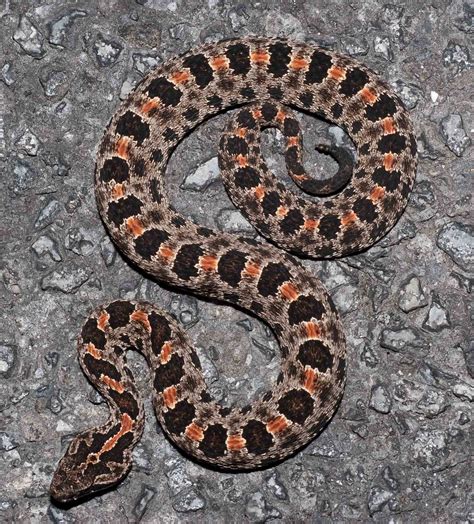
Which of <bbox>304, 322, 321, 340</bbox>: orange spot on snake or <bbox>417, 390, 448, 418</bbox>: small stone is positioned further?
<bbox>417, 390, 448, 418</bbox>: small stone

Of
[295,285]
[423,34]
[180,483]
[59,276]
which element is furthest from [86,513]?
[423,34]

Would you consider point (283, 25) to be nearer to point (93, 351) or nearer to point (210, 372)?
point (210, 372)

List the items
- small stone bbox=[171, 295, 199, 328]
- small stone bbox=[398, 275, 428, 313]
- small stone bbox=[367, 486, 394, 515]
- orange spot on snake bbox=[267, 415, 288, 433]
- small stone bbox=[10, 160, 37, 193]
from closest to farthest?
1. orange spot on snake bbox=[267, 415, 288, 433]
2. small stone bbox=[367, 486, 394, 515]
3. small stone bbox=[398, 275, 428, 313]
4. small stone bbox=[171, 295, 199, 328]
5. small stone bbox=[10, 160, 37, 193]

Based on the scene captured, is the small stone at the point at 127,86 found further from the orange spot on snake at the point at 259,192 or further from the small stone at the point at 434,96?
the small stone at the point at 434,96

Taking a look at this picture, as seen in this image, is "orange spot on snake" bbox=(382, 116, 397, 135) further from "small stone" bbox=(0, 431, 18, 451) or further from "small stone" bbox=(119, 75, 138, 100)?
"small stone" bbox=(0, 431, 18, 451)

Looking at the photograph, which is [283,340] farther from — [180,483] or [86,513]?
[86,513]

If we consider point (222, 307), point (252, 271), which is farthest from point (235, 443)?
point (252, 271)

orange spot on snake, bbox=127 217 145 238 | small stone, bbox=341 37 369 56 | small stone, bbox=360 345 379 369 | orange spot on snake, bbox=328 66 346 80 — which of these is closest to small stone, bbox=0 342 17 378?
orange spot on snake, bbox=127 217 145 238
